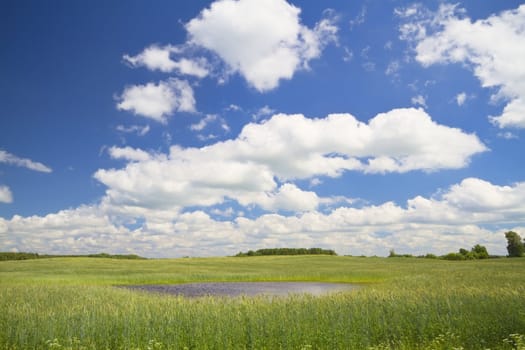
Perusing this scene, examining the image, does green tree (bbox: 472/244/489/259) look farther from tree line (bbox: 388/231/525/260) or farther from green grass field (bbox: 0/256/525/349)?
green grass field (bbox: 0/256/525/349)

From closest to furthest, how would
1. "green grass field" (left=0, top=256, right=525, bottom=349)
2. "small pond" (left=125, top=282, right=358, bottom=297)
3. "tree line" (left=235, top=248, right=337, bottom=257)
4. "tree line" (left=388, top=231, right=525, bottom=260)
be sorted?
"green grass field" (left=0, top=256, right=525, bottom=349), "small pond" (left=125, top=282, right=358, bottom=297), "tree line" (left=388, top=231, right=525, bottom=260), "tree line" (left=235, top=248, right=337, bottom=257)

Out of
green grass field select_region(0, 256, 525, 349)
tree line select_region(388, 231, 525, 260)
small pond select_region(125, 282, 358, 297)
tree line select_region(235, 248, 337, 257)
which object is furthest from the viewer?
tree line select_region(235, 248, 337, 257)

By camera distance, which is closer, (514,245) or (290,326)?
(290,326)

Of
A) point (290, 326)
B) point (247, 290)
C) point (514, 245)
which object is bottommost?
point (247, 290)

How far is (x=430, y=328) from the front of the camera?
1170 cm

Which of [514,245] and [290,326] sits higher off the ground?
[514,245]

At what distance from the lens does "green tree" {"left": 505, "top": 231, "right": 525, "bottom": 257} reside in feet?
264

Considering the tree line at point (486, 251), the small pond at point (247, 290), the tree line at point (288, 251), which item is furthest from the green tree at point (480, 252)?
the small pond at point (247, 290)

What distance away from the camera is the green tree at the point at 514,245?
8050 cm

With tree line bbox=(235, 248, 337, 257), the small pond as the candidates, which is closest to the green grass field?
the small pond

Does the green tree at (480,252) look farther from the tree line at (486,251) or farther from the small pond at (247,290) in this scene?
the small pond at (247,290)

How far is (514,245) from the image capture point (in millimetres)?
81812

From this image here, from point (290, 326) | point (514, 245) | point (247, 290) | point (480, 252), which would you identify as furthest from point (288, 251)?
point (290, 326)

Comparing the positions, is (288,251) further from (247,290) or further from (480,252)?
(247,290)
